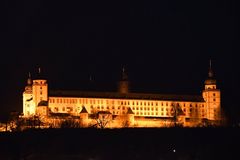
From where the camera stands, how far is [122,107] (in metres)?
146

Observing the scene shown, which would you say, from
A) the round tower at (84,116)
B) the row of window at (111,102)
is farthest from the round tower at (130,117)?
the round tower at (84,116)

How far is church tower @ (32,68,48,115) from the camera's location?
13888cm

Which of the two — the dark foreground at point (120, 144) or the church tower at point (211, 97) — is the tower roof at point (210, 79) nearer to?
the church tower at point (211, 97)

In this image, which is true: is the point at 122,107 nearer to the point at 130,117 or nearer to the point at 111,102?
the point at 111,102

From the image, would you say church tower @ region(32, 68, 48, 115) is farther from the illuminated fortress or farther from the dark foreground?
the dark foreground

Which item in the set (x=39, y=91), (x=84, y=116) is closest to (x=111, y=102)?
(x=84, y=116)

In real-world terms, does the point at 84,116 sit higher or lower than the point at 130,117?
higher

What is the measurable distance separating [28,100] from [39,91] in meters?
2.73

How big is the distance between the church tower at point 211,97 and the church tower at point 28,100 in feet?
83.9

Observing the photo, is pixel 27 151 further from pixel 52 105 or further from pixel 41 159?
pixel 52 105

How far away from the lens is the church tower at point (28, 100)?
5472 inches

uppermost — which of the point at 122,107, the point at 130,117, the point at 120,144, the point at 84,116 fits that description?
the point at 122,107

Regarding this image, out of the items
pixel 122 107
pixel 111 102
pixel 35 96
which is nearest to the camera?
pixel 35 96

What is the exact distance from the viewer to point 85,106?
14338 centimetres
